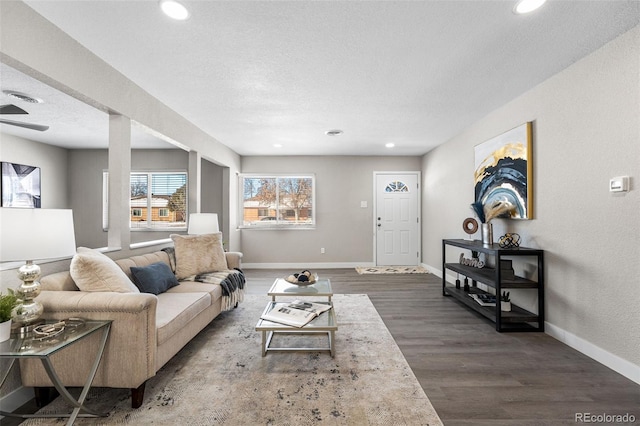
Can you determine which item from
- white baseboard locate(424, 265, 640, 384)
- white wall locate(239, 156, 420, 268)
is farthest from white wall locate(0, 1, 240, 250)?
white baseboard locate(424, 265, 640, 384)

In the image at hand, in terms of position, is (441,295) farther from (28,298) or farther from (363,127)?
(28,298)

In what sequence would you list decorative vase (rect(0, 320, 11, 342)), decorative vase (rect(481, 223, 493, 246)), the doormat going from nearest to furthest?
1. decorative vase (rect(0, 320, 11, 342))
2. decorative vase (rect(481, 223, 493, 246))
3. the doormat

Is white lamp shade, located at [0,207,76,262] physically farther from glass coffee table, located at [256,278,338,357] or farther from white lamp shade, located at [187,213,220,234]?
white lamp shade, located at [187,213,220,234]

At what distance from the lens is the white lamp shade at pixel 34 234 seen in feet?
4.42

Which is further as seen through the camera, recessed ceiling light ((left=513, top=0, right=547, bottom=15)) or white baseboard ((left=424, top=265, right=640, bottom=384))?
white baseboard ((left=424, top=265, right=640, bottom=384))

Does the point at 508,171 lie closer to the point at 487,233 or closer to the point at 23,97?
the point at 487,233

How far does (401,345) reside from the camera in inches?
102

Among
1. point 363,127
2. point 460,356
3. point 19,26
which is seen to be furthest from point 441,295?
point 19,26

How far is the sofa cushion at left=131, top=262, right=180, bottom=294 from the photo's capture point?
2516 mm

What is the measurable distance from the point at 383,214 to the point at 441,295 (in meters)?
2.48

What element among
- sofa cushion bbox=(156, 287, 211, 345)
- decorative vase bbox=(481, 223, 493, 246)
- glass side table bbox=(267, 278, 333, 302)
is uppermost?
decorative vase bbox=(481, 223, 493, 246)

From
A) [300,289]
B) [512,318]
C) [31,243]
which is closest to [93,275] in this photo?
[31,243]

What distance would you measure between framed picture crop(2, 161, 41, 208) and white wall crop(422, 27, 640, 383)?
735 centimetres


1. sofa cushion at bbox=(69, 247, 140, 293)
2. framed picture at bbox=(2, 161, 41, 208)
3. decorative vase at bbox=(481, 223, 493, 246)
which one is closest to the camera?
sofa cushion at bbox=(69, 247, 140, 293)
